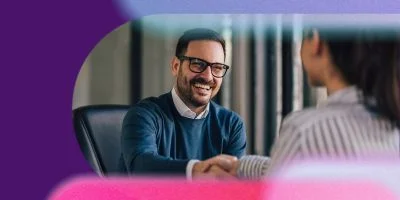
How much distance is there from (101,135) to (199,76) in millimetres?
209

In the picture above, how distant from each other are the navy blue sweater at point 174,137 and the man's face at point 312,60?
0.48 ft

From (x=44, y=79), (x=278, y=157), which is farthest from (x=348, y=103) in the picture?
(x=44, y=79)

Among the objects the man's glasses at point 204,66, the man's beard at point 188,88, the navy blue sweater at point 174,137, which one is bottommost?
the navy blue sweater at point 174,137

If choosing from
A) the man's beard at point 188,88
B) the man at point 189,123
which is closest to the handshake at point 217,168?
the man at point 189,123

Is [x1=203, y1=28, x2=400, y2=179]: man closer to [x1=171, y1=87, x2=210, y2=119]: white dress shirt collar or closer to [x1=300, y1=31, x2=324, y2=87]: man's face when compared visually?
[x1=300, y1=31, x2=324, y2=87]: man's face

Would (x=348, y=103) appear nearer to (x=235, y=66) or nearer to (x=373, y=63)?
(x=373, y=63)

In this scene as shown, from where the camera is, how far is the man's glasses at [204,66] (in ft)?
3.82

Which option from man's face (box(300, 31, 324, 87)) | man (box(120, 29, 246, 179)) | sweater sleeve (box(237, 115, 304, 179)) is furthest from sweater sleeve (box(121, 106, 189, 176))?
man's face (box(300, 31, 324, 87))

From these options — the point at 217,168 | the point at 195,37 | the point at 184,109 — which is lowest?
the point at 217,168

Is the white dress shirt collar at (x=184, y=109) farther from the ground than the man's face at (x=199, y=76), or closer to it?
closer to it

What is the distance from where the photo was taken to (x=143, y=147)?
1.18m

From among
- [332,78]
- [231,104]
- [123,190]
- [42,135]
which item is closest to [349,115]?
[332,78]

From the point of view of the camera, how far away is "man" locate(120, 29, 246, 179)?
3.82ft

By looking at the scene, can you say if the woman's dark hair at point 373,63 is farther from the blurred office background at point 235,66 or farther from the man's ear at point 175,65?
the man's ear at point 175,65
